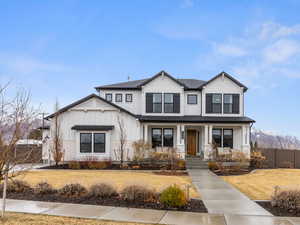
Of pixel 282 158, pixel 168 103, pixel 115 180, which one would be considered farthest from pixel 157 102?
pixel 282 158

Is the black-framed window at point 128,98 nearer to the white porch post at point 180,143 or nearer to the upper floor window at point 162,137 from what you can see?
the upper floor window at point 162,137

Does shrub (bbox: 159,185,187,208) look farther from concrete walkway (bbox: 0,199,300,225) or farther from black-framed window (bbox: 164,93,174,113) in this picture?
black-framed window (bbox: 164,93,174,113)

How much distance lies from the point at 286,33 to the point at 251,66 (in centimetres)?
361

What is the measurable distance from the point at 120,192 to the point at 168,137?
51.2ft

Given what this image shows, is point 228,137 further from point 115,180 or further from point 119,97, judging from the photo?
point 115,180

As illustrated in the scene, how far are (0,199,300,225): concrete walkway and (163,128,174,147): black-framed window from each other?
54.9ft

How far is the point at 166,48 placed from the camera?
21.3 meters

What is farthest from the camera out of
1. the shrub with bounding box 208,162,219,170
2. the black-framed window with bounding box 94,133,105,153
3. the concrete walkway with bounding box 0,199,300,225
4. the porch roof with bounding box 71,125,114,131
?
the black-framed window with bounding box 94,133,105,153

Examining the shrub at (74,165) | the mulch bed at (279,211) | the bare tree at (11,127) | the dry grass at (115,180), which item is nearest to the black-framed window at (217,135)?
the dry grass at (115,180)

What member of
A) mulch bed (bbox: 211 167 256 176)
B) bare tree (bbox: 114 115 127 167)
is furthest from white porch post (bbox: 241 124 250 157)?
bare tree (bbox: 114 115 127 167)

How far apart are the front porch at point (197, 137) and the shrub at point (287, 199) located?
14.2 metres

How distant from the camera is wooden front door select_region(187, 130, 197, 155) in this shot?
25.7 m

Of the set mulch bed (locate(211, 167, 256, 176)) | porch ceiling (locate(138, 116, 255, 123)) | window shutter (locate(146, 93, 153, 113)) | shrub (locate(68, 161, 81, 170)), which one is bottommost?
mulch bed (locate(211, 167, 256, 176))

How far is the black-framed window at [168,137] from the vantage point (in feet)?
81.9
